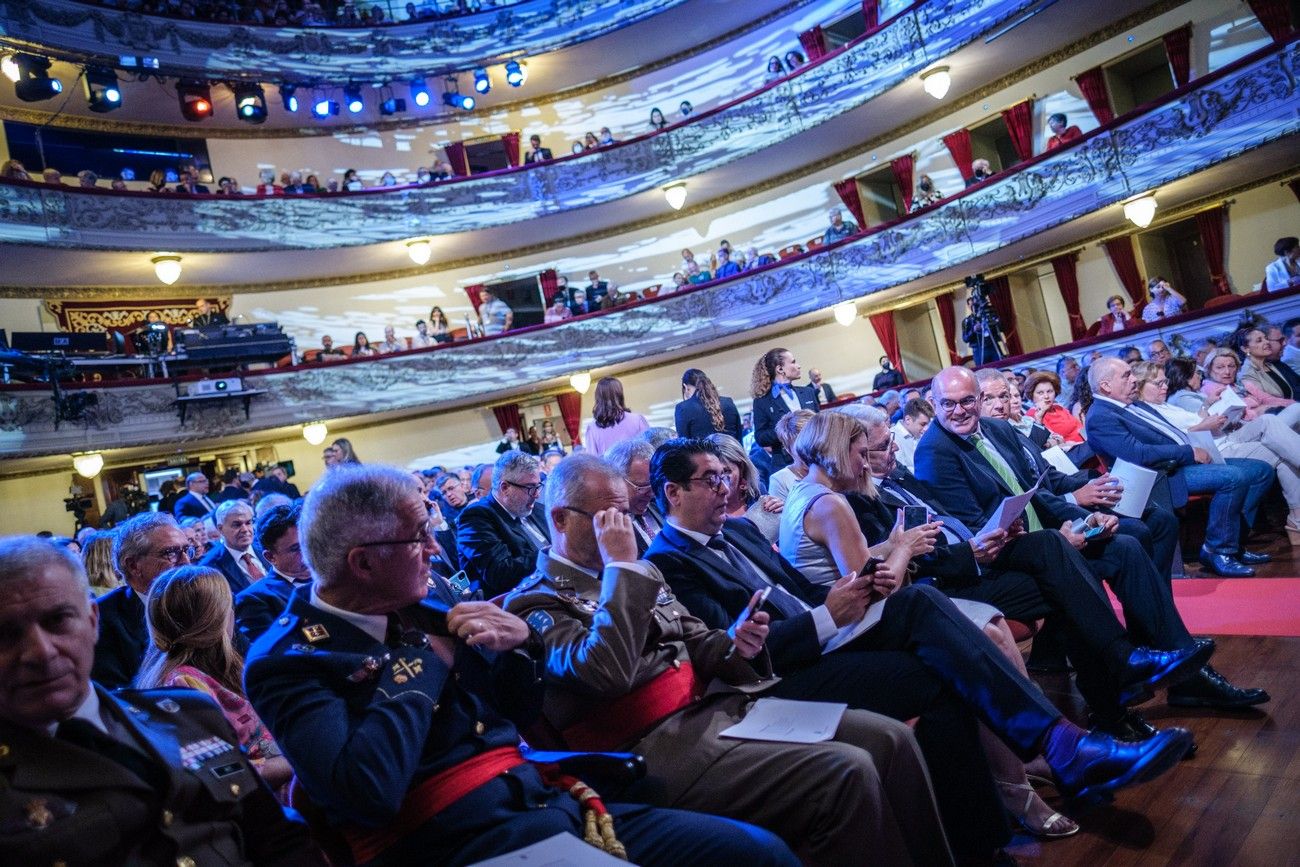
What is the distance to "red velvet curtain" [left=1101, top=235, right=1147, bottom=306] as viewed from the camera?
435 inches

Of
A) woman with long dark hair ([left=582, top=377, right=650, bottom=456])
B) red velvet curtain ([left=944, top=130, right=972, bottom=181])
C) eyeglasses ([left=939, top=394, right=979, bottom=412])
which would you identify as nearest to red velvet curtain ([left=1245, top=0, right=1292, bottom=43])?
red velvet curtain ([left=944, top=130, right=972, bottom=181])

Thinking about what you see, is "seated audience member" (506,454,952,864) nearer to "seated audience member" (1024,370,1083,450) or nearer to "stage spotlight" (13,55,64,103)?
"seated audience member" (1024,370,1083,450)

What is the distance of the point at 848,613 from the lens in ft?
7.63

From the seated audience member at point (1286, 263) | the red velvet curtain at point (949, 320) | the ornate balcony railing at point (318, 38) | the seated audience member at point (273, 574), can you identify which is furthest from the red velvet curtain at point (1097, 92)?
the seated audience member at point (273, 574)

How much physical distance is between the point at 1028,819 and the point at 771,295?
11272 millimetres

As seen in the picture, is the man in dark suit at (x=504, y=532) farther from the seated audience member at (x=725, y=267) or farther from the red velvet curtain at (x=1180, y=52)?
the red velvet curtain at (x=1180, y=52)

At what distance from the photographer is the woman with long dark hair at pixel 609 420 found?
5.84 m

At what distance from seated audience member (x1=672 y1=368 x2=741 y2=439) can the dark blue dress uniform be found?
400cm

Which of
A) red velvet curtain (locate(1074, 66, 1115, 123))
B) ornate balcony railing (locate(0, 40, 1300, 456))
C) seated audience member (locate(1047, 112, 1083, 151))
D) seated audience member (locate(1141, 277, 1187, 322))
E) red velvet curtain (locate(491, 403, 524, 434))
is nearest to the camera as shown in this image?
ornate balcony railing (locate(0, 40, 1300, 456))

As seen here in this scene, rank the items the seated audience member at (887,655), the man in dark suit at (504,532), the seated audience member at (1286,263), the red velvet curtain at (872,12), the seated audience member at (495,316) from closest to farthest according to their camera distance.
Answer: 1. the seated audience member at (887,655)
2. the man in dark suit at (504,532)
3. the seated audience member at (1286,263)
4. the red velvet curtain at (872,12)
5. the seated audience member at (495,316)

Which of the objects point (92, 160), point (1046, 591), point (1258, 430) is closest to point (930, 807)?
point (1046, 591)

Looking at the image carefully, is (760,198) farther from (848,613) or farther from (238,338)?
(848,613)

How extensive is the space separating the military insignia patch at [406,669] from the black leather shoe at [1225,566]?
4.59 metres

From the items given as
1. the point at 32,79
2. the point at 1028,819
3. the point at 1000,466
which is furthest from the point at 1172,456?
the point at 32,79
